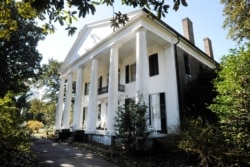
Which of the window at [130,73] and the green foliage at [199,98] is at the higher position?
the window at [130,73]

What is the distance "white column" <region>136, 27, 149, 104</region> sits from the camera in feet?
40.5

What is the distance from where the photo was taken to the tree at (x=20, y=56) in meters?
22.2

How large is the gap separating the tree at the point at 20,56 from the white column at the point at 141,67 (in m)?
15.2

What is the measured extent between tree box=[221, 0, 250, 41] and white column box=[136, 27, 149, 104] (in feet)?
17.6

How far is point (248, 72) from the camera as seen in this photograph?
27.9ft

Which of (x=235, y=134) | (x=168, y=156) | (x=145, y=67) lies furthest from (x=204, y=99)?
(x=235, y=134)

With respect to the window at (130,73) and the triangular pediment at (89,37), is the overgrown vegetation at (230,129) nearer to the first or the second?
the triangular pediment at (89,37)

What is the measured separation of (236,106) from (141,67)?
5.99 metres

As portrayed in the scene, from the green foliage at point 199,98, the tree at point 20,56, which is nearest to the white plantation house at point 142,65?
the green foliage at point 199,98

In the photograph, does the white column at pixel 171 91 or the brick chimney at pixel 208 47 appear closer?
the white column at pixel 171 91

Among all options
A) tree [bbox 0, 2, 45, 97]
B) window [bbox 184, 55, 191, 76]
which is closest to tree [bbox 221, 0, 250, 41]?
window [bbox 184, 55, 191, 76]

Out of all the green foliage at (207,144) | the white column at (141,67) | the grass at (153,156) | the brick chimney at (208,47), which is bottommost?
the grass at (153,156)

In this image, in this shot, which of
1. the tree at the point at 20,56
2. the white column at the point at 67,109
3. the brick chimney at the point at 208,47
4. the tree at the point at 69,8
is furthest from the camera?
the brick chimney at the point at 208,47

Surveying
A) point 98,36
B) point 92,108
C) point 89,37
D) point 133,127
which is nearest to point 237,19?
point 133,127
